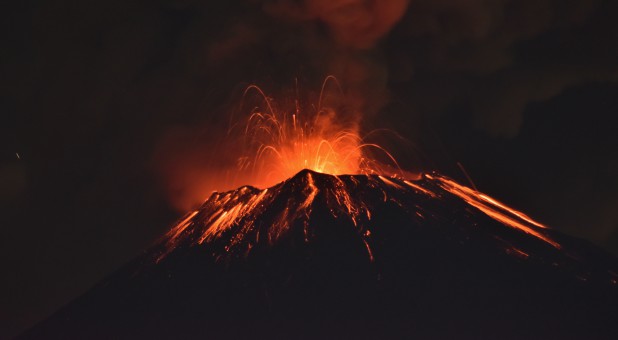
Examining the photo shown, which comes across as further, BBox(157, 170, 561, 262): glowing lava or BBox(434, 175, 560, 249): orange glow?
BBox(434, 175, 560, 249): orange glow

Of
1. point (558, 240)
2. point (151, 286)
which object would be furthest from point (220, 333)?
point (558, 240)

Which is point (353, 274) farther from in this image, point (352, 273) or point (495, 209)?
point (495, 209)

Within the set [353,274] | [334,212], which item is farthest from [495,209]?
[353,274]

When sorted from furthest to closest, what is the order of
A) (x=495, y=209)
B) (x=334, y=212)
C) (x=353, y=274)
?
(x=495, y=209) < (x=334, y=212) < (x=353, y=274)

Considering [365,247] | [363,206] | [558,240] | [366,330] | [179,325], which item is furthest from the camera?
[558,240]

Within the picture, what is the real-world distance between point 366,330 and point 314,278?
154 inches

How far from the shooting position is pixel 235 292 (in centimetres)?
3322

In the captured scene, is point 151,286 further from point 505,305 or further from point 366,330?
point 505,305

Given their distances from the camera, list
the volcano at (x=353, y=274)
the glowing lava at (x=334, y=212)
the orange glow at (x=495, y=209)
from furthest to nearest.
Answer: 1. the orange glow at (x=495, y=209)
2. the glowing lava at (x=334, y=212)
3. the volcano at (x=353, y=274)

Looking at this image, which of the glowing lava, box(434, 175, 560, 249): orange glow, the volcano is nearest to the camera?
the volcano

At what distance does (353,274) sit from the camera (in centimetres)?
3359

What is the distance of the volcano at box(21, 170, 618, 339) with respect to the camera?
1219 inches

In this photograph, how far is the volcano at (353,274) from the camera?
30953 millimetres

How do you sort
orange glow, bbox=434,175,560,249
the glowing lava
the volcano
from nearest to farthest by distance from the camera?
1. the volcano
2. the glowing lava
3. orange glow, bbox=434,175,560,249
